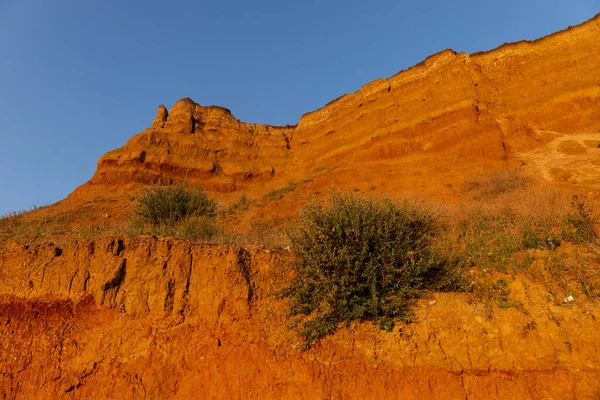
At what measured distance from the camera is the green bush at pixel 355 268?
184 inches

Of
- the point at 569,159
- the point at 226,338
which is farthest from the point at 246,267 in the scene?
the point at 569,159

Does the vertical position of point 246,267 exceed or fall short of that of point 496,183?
it falls short

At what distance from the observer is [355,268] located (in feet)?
16.1

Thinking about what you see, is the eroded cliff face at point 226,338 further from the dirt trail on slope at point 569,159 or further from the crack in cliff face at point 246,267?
the dirt trail on slope at point 569,159

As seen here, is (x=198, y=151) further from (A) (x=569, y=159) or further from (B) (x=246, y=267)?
(B) (x=246, y=267)

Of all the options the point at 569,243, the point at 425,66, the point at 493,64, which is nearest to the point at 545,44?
the point at 493,64

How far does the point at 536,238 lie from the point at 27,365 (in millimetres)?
7127

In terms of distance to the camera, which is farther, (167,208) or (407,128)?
(407,128)

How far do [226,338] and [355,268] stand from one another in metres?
1.80

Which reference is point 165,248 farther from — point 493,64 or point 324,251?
point 493,64

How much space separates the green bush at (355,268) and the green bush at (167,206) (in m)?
5.94

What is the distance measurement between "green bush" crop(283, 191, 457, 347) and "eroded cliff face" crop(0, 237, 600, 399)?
0.21m

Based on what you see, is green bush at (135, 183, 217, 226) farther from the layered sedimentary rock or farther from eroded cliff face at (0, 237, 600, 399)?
the layered sedimentary rock

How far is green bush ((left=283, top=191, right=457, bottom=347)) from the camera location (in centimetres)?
467
